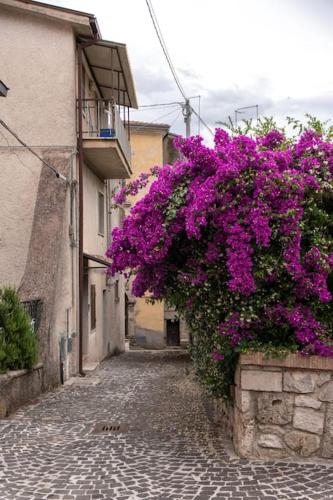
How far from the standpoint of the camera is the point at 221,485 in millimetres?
4754

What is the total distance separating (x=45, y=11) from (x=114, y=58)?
2.17m

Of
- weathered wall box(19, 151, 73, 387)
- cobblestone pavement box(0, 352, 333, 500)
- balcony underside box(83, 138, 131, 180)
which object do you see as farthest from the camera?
balcony underside box(83, 138, 131, 180)

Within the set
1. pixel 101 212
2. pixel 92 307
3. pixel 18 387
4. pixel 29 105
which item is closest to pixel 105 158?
pixel 29 105

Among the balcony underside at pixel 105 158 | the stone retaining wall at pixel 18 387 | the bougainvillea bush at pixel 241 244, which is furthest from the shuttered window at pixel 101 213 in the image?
the bougainvillea bush at pixel 241 244

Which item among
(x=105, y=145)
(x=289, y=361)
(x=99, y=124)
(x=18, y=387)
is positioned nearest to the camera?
(x=289, y=361)

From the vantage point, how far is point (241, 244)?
17.6 ft

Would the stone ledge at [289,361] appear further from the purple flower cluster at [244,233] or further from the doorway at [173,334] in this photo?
the doorway at [173,334]

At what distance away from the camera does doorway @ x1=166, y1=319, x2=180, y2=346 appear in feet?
100

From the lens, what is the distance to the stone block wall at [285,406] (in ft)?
17.4

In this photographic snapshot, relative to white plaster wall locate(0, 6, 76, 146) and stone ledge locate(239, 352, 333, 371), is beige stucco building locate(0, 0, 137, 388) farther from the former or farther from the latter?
stone ledge locate(239, 352, 333, 371)

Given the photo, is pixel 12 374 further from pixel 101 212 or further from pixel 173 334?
pixel 173 334

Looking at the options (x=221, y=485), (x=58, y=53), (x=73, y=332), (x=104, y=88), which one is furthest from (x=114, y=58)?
(x=221, y=485)

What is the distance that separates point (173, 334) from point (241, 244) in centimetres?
2594

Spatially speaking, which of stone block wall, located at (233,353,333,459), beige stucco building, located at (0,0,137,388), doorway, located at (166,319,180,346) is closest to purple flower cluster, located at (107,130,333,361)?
stone block wall, located at (233,353,333,459)
